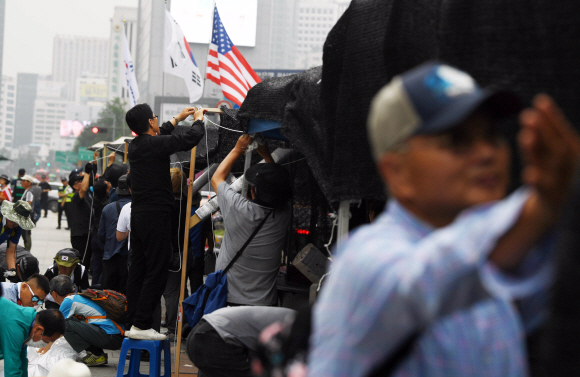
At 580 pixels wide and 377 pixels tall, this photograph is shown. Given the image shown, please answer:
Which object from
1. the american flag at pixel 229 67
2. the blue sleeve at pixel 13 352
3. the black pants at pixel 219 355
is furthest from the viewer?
the american flag at pixel 229 67

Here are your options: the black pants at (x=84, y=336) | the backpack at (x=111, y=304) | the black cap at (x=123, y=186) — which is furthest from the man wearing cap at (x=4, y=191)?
the black pants at (x=84, y=336)

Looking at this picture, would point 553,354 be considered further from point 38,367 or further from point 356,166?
point 38,367

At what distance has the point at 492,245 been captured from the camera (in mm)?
1168

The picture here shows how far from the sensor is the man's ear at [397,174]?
1.25 metres

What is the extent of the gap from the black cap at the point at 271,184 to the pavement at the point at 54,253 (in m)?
2.51

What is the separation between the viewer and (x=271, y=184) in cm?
483

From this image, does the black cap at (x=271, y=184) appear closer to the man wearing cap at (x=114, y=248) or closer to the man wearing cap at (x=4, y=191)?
the man wearing cap at (x=114, y=248)

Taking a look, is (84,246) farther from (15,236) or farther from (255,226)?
(255,226)

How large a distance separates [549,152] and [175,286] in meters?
7.17

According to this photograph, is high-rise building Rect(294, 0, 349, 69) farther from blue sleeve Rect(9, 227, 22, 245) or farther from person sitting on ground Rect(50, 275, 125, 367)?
person sitting on ground Rect(50, 275, 125, 367)

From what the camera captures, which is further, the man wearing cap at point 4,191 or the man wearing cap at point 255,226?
the man wearing cap at point 4,191

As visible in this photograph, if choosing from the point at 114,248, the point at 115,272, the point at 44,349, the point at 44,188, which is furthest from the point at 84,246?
the point at 44,188

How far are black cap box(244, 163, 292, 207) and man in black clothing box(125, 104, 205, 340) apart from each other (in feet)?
2.06

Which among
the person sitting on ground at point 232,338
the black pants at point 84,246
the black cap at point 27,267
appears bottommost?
the black pants at point 84,246
